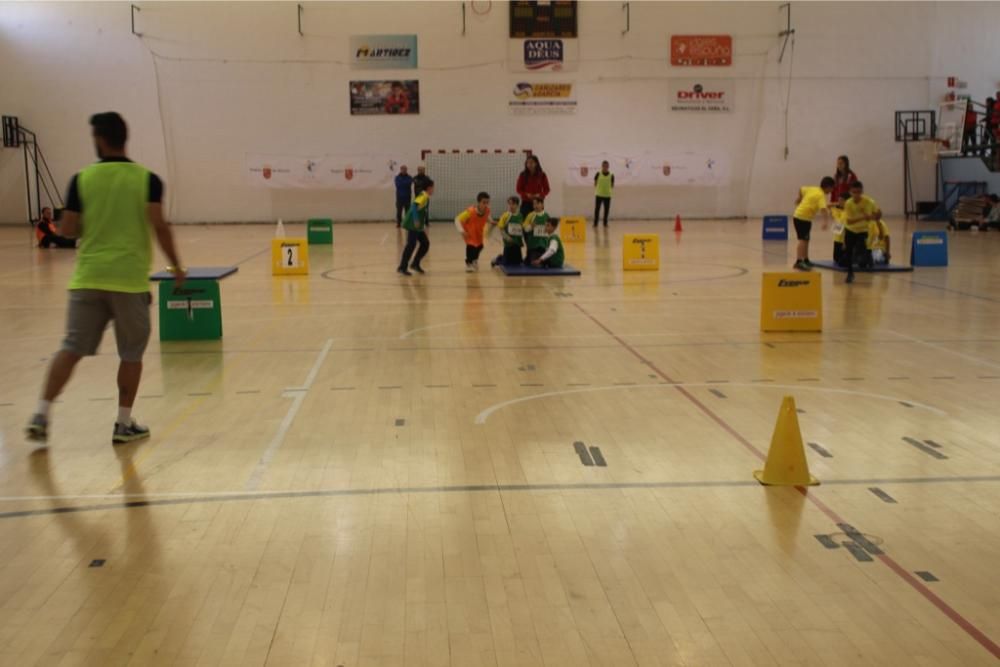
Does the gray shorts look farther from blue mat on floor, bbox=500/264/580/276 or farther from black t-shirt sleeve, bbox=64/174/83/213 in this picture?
blue mat on floor, bbox=500/264/580/276

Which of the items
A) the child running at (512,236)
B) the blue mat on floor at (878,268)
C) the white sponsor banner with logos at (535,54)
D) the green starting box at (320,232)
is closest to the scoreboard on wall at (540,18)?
the white sponsor banner with logos at (535,54)

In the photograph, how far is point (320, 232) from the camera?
24.3m

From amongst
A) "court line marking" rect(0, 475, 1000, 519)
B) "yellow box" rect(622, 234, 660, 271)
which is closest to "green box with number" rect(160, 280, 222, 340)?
"court line marking" rect(0, 475, 1000, 519)

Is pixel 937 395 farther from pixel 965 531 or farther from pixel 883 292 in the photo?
pixel 883 292

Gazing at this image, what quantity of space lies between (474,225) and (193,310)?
7416mm

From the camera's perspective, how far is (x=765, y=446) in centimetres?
634

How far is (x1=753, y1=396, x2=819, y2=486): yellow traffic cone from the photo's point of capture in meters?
5.54

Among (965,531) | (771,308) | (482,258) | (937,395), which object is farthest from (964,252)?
(965,531)

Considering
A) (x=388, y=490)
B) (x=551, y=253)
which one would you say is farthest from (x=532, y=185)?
(x=388, y=490)

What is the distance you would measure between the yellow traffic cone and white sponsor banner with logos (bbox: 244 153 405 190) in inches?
1092

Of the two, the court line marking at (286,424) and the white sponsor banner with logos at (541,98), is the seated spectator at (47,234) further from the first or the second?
the court line marking at (286,424)

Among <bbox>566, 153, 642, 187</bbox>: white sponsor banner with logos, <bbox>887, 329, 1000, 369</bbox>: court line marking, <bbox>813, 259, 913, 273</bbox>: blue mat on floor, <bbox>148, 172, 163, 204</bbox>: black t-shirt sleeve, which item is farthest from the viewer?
<bbox>566, 153, 642, 187</bbox>: white sponsor banner with logos

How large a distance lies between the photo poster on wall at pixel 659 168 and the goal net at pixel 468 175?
6.57ft

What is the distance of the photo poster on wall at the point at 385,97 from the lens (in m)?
32.1
